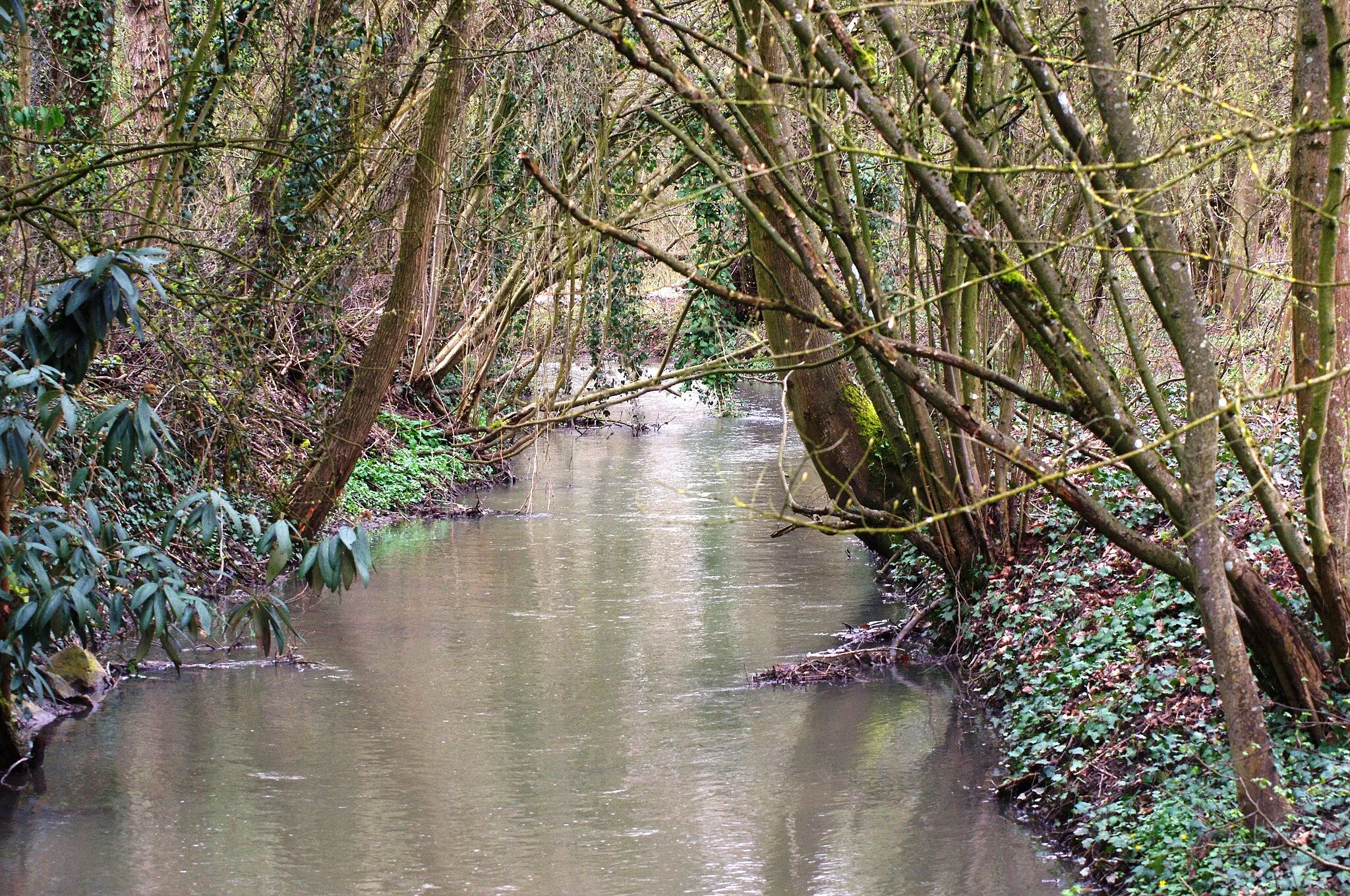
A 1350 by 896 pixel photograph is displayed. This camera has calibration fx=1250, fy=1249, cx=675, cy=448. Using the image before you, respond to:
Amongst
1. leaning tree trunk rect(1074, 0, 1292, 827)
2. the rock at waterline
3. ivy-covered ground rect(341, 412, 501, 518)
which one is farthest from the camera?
ivy-covered ground rect(341, 412, 501, 518)

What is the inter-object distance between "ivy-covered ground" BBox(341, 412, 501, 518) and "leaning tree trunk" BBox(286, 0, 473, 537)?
2969mm

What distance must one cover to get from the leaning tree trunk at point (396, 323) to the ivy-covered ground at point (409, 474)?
2.97 m

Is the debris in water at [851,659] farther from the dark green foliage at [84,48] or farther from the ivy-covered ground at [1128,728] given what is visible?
the dark green foliage at [84,48]

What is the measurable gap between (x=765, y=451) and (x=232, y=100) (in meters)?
11.2

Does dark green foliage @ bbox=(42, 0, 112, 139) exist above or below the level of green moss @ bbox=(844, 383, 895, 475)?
above

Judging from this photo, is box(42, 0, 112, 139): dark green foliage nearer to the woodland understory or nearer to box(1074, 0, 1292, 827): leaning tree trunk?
the woodland understory

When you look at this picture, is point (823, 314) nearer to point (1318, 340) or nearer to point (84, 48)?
point (1318, 340)

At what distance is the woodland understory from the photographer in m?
5.05

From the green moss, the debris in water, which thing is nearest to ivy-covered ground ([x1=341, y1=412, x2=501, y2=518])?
the green moss

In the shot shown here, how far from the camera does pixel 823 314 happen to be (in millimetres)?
8906

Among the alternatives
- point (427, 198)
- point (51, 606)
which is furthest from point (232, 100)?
point (51, 606)

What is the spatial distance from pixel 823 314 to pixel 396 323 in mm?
4659

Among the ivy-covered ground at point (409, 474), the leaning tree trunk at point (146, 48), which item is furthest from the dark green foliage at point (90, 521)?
the ivy-covered ground at point (409, 474)

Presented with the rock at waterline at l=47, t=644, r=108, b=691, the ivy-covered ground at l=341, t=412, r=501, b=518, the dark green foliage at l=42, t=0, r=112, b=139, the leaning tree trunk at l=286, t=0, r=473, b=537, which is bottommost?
the rock at waterline at l=47, t=644, r=108, b=691
